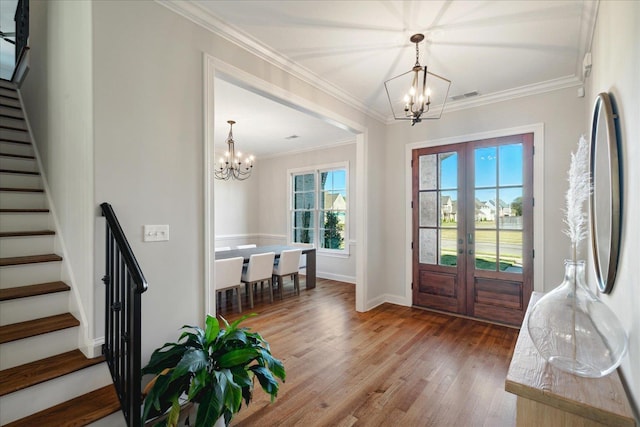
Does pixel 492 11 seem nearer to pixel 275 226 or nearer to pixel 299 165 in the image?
pixel 299 165

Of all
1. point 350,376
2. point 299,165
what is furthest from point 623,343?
point 299,165

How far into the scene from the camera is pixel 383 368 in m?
2.74

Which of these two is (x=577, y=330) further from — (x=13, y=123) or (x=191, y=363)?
(x=13, y=123)

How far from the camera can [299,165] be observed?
7.13m

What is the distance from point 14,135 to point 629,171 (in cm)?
482

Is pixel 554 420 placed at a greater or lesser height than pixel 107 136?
lesser

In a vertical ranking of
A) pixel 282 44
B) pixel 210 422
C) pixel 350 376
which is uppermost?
pixel 282 44

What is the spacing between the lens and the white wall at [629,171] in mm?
1072

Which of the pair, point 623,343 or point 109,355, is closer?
point 623,343

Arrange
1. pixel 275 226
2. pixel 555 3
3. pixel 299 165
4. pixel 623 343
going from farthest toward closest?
pixel 275 226 → pixel 299 165 → pixel 555 3 → pixel 623 343

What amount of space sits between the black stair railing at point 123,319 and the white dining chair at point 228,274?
2.27m

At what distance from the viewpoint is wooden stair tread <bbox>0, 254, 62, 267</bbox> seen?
1.98 metres

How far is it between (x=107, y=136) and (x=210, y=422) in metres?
1.69

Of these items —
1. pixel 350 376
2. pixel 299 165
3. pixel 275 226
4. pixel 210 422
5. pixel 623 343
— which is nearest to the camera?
pixel 623 343
